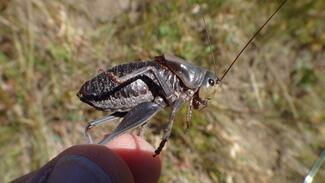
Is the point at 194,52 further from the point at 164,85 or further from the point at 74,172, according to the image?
the point at 74,172

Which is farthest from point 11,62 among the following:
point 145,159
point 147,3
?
point 145,159

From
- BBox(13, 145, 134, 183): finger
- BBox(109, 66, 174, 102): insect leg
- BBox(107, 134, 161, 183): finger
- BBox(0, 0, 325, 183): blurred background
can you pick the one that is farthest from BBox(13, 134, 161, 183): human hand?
BBox(0, 0, 325, 183): blurred background

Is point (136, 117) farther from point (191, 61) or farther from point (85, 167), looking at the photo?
point (191, 61)

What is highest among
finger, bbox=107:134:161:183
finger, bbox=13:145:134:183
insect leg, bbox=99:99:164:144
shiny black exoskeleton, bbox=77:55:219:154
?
shiny black exoskeleton, bbox=77:55:219:154

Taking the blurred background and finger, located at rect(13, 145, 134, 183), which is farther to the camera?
the blurred background

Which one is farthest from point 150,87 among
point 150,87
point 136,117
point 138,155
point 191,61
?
point 191,61

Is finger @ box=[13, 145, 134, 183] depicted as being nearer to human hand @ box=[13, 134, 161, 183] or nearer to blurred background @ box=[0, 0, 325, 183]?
human hand @ box=[13, 134, 161, 183]
